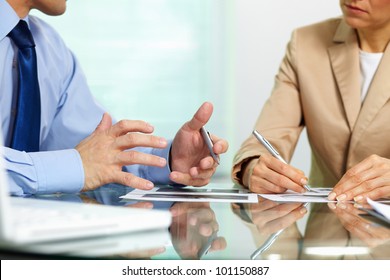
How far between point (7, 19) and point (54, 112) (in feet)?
1.11

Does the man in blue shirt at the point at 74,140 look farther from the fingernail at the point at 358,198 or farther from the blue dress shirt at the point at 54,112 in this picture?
the fingernail at the point at 358,198

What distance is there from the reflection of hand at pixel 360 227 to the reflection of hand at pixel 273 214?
0.08 m

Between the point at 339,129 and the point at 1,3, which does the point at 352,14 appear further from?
the point at 1,3

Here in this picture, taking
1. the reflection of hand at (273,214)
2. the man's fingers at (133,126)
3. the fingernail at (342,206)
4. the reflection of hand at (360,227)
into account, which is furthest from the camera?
the man's fingers at (133,126)

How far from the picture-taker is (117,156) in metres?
1.57

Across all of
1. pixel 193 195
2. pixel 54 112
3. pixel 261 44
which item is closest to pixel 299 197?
pixel 193 195

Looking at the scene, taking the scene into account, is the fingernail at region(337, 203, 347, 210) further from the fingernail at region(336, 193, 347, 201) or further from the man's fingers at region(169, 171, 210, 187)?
the man's fingers at region(169, 171, 210, 187)

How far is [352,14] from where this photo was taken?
6.84 ft

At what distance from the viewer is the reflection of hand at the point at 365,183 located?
1481 mm

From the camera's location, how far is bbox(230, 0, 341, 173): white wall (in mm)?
5266

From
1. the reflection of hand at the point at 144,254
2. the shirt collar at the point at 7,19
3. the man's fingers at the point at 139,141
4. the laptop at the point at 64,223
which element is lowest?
the man's fingers at the point at 139,141

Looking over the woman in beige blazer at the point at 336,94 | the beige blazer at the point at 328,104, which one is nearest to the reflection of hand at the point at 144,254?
the woman in beige blazer at the point at 336,94
